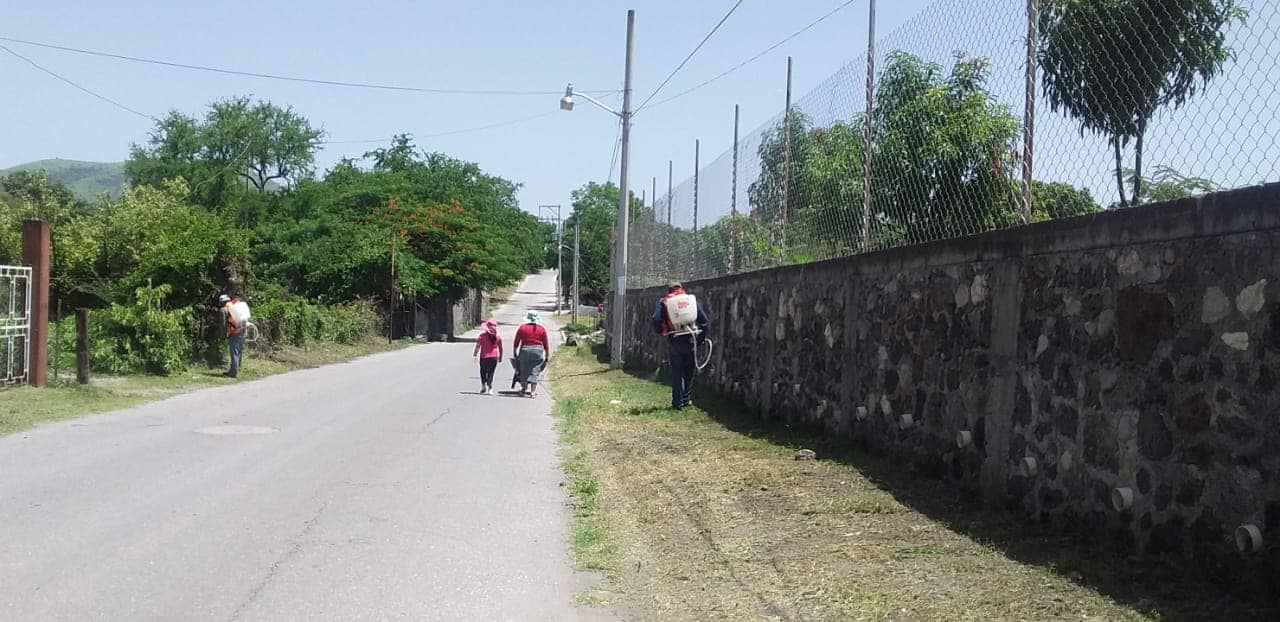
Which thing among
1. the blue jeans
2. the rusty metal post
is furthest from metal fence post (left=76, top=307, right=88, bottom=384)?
the blue jeans

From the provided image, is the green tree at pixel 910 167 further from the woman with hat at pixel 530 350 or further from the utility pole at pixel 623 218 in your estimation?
the utility pole at pixel 623 218

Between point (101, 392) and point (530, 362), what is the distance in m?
6.73

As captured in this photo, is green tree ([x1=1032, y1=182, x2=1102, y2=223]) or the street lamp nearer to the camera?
green tree ([x1=1032, y1=182, x2=1102, y2=223])

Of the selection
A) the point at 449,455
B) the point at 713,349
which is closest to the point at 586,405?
the point at 713,349

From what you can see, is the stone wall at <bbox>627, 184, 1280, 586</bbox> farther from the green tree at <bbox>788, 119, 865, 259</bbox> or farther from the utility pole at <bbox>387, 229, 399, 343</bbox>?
the utility pole at <bbox>387, 229, 399, 343</bbox>

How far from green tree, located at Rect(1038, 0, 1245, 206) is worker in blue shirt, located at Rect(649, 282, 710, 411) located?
24.3ft

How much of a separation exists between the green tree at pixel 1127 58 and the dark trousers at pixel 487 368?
14255 millimetres

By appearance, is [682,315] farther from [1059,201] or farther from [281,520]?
[1059,201]

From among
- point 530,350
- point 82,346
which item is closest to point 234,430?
point 82,346

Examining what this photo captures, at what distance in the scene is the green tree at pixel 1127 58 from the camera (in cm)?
538

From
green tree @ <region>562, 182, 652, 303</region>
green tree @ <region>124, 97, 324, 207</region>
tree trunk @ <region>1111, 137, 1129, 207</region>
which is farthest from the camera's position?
green tree @ <region>562, 182, 652, 303</region>

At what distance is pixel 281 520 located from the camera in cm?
755

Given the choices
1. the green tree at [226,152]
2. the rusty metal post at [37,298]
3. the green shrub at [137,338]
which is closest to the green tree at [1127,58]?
the rusty metal post at [37,298]

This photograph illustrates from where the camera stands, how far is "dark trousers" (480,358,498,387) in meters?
19.9
